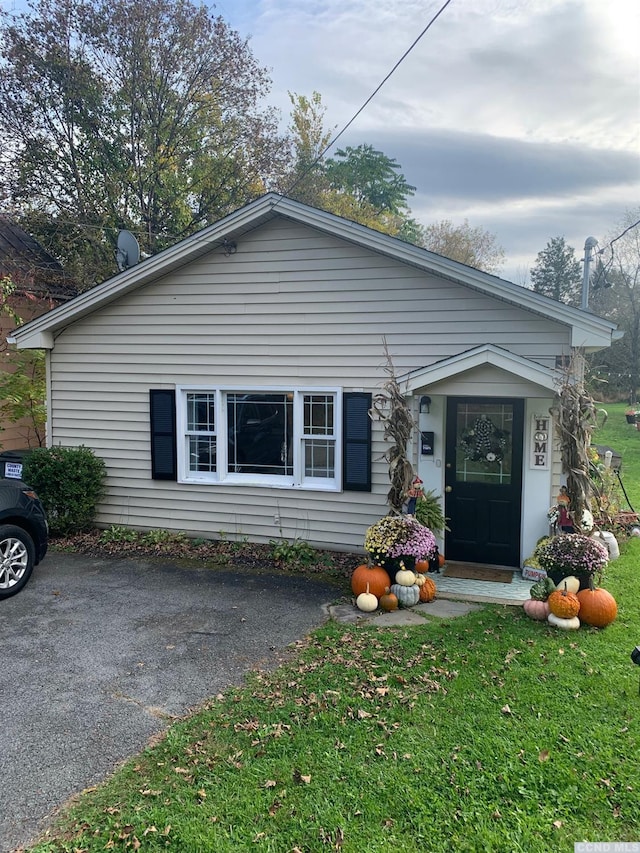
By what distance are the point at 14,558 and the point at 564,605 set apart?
5.74m

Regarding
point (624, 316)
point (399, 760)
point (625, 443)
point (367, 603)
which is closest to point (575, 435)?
point (367, 603)

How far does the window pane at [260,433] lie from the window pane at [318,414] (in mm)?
249

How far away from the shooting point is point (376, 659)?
4.68 metres

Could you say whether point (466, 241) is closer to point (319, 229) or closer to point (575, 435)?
point (319, 229)

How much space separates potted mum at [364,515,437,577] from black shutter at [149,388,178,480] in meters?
3.61

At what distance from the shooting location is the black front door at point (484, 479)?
22.7 feet

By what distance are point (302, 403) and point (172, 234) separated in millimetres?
11495

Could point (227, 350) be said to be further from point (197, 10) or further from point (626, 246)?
point (626, 246)

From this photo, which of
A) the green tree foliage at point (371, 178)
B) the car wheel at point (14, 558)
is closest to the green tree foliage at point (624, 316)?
the green tree foliage at point (371, 178)

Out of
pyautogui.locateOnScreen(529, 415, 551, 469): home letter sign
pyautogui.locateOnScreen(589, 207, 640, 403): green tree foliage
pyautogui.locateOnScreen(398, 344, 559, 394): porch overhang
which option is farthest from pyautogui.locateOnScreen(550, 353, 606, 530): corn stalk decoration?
pyautogui.locateOnScreen(589, 207, 640, 403): green tree foliage

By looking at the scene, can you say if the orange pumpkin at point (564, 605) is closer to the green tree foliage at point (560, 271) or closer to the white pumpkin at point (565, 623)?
the white pumpkin at point (565, 623)

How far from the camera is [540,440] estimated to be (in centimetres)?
670

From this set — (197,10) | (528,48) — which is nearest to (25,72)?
(197,10)

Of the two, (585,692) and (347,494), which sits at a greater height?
(347,494)
